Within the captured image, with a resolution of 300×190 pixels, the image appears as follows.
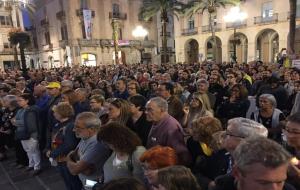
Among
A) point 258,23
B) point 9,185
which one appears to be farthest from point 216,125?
point 258,23

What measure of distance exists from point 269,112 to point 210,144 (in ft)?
6.30

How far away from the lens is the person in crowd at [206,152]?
2775mm

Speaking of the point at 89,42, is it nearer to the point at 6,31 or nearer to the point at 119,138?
the point at 6,31

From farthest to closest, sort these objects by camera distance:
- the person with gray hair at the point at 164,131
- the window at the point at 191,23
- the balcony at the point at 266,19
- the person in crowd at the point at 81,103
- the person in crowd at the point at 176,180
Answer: the window at the point at 191,23 → the balcony at the point at 266,19 → the person in crowd at the point at 81,103 → the person with gray hair at the point at 164,131 → the person in crowd at the point at 176,180

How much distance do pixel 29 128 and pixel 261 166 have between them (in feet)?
16.8

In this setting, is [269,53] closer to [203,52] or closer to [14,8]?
[203,52]

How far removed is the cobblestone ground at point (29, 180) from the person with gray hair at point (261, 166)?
14.0ft

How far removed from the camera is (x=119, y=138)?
3.03 metres

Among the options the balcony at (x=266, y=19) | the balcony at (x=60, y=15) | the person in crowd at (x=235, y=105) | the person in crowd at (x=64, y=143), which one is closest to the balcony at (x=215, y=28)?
the balcony at (x=266, y=19)

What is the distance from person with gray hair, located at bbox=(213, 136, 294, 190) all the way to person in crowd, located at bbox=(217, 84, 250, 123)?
12.6ft

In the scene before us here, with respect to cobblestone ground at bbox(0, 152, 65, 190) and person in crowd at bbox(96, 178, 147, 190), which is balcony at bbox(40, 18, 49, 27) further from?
person in crowd at bbox(96, 178, 147, 190)

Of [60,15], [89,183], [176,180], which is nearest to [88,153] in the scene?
[89,183]

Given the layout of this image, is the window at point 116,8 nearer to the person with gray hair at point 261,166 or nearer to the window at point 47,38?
the window at point 47,38

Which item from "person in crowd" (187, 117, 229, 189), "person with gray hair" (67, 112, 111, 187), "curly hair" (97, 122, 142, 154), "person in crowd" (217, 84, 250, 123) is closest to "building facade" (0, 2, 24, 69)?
"person in crowd" (217, 84, 250, 123)
